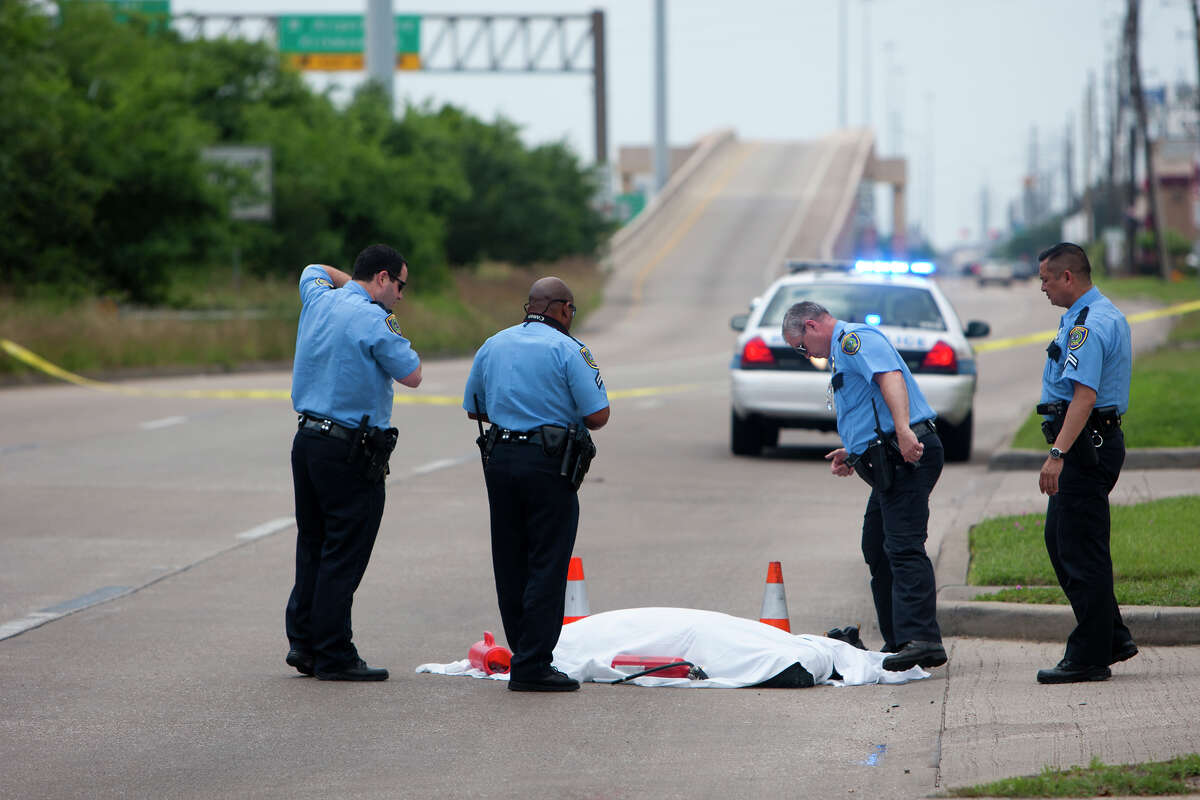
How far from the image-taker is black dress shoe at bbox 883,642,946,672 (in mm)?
7238

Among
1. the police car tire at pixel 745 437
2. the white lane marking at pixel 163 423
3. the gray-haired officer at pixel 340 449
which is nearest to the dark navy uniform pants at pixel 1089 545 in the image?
the gray-haired officer at pixel 340 449

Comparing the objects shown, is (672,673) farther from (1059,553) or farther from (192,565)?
(192,565)

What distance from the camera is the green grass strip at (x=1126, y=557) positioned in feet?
27.2

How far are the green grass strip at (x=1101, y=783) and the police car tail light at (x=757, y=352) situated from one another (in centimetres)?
1019

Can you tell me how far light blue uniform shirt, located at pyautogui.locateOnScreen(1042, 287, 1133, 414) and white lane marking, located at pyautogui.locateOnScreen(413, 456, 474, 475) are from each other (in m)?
8.90

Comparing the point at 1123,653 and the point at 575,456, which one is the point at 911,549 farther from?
the point at 575,456

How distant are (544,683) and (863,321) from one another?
28.6 ft

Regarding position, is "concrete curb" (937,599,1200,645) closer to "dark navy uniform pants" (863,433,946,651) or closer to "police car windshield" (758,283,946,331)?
"dark navy uniform pants" (863,433,946,651)

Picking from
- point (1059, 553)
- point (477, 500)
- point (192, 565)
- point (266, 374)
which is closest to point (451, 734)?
point (1059, 553)

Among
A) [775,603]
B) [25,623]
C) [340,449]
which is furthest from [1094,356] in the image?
[25,623]

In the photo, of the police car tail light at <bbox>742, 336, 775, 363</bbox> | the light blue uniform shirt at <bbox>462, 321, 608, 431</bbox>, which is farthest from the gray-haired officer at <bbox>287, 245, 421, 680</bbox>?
the police car tail light at <bbox>742, 336, 775, 363</bbox>

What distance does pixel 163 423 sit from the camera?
19672 millimetres

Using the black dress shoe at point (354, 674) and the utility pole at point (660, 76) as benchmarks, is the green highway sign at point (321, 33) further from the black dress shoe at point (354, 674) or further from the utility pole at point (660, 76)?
the black dress shoe at point (354, 674)

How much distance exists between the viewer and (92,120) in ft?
110
